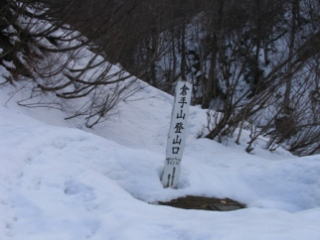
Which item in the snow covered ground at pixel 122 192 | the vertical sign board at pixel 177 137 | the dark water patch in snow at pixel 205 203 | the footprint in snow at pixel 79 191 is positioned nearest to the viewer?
the snow covered ground at pixel 122 192

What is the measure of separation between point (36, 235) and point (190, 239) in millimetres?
1240

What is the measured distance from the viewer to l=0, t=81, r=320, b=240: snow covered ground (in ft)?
10.6

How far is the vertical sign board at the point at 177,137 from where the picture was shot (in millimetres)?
4879

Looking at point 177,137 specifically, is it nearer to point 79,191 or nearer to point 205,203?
point 205,203

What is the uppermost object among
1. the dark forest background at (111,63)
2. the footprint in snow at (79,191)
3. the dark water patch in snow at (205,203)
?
the dark forest background at (111,63)

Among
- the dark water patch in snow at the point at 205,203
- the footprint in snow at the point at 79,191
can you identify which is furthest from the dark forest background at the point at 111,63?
the footprint in snow at the point at 79,191

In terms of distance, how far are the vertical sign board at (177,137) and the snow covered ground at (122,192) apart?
0.16 meters

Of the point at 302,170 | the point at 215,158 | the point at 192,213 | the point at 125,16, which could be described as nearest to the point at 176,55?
the point at 125,16

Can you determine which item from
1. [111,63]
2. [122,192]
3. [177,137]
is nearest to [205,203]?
[177,137]

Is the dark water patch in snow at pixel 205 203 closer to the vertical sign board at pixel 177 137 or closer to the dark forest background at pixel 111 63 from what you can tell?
the vertical sign board at pixel 177 137

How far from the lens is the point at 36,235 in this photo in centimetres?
321

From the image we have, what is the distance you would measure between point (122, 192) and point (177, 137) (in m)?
1.09

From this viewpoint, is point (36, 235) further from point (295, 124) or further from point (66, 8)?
point (295, 124)

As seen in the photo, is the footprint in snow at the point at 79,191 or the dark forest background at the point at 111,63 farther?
the dark forest background at the point at 111,63
